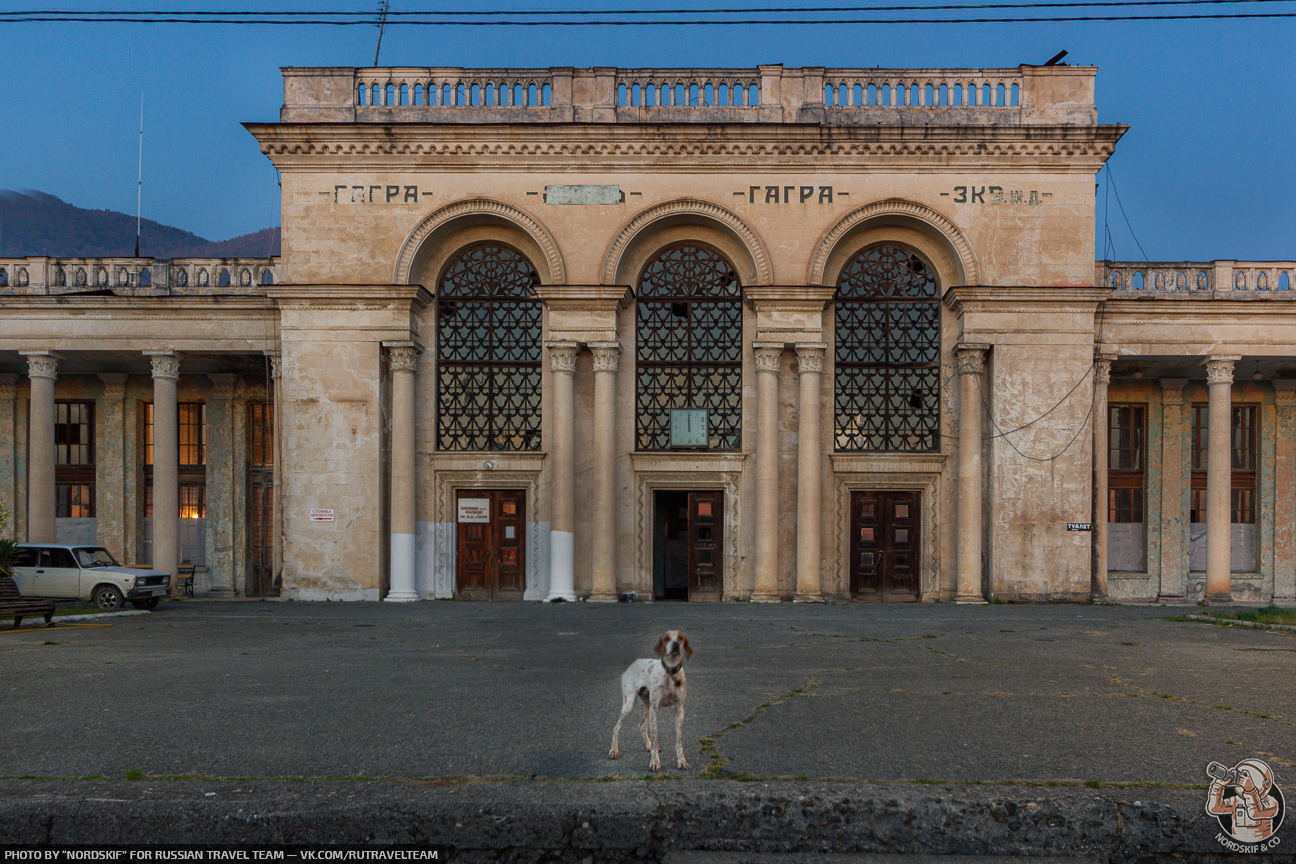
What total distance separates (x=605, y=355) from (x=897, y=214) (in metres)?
7.30

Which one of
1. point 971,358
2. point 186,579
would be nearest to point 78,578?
point 186,579

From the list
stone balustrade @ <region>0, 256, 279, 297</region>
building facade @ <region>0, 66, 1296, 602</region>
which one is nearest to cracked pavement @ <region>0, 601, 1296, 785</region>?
building facade @ <region>0, 66, 1296, 602</region>

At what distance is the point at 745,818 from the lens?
4852 mm

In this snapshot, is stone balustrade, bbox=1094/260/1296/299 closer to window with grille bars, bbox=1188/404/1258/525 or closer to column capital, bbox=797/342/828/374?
window with grille bars, bbox=1188/404/1258/525

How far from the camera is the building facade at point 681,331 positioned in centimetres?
1880

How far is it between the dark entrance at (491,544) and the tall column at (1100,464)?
1310cm

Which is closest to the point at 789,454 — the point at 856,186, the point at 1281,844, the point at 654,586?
the point at 654,586

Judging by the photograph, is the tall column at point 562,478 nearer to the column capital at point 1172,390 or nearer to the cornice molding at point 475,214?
the cornice molding at point 475,214

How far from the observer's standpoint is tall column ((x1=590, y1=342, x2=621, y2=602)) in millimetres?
18812

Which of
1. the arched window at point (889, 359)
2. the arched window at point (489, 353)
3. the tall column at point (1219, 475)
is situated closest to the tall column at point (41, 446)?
the arched window at point (489, 353)

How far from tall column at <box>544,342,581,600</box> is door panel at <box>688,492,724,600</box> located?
2.74 meters

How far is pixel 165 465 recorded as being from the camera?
20.1 m

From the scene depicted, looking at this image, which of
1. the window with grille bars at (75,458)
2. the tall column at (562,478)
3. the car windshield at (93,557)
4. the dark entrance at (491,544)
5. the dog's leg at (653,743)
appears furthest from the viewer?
the window with grille bars at (75,458)

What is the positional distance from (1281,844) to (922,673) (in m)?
4.64
